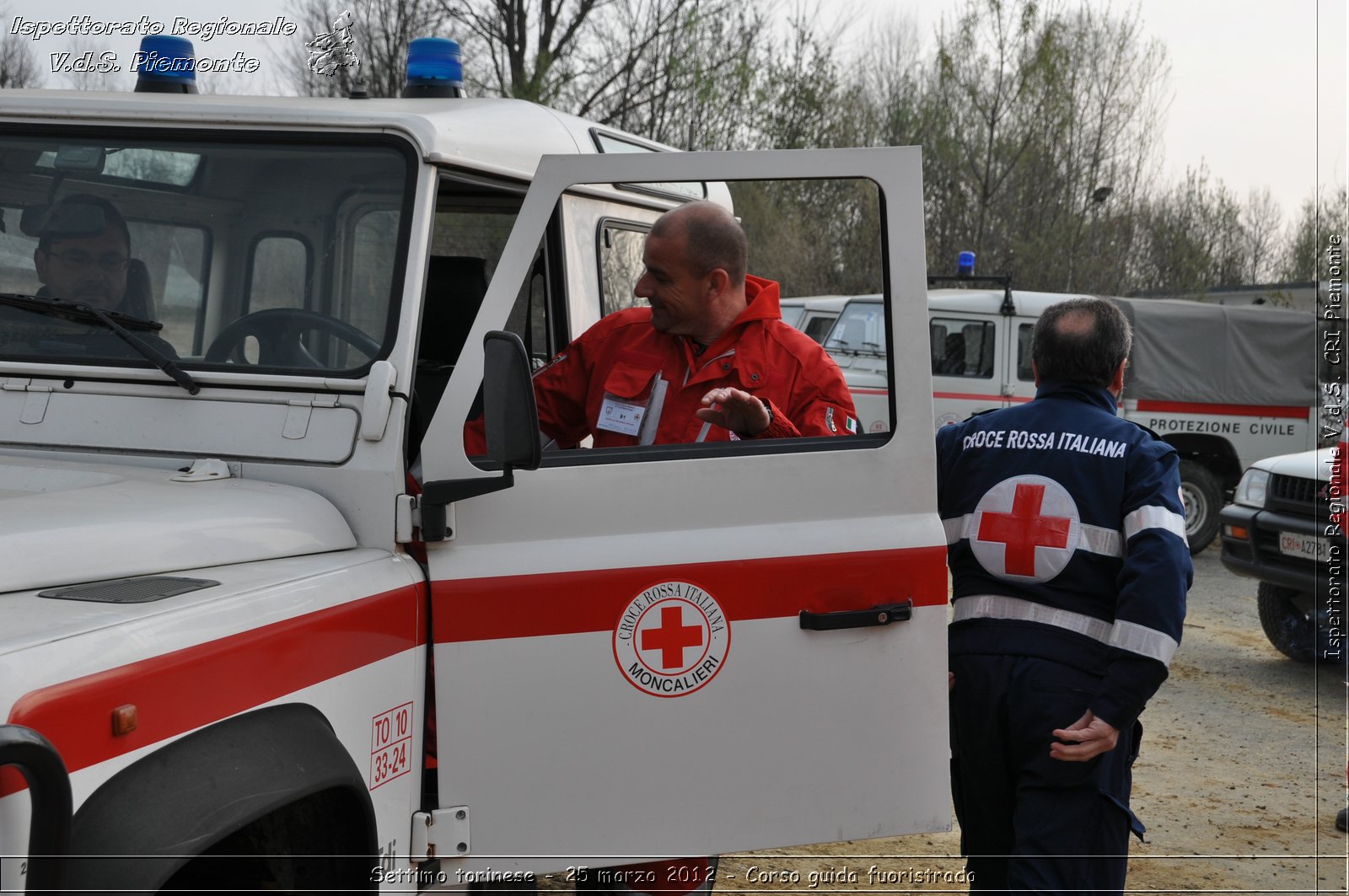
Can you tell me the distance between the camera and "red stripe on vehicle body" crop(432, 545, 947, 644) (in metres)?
2.38

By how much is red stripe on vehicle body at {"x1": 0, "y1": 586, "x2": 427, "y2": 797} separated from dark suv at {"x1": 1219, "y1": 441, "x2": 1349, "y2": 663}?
5821mm

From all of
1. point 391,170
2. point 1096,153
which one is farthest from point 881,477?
point 1096,153

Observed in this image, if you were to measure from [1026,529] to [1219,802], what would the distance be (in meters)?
3.26

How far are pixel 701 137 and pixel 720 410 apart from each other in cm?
1016

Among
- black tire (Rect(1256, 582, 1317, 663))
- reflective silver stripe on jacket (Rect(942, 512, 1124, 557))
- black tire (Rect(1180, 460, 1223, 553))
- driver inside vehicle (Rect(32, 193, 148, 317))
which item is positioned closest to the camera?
driver inside vehicle (Rect(32, 193, 148, 317))

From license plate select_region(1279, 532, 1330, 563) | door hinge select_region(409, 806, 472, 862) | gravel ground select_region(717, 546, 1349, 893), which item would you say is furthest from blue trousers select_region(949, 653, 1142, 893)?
license plate select_region(1279, 532, 1330, 563)

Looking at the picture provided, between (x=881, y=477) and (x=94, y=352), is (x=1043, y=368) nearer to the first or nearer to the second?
(x=881, y=477)

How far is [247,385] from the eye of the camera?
2490 mm

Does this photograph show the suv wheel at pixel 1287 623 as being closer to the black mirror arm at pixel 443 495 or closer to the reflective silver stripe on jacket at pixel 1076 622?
the reflective silver stripe on jacket at pixel 1076 622

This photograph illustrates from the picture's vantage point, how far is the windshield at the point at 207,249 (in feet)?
8.33

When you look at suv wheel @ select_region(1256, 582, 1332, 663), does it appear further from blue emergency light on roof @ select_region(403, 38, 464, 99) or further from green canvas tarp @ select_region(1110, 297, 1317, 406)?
blue emergency light on roof @ select_region(403, 38, 464, 99)

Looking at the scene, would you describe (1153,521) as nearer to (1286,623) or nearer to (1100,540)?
(1100,540)

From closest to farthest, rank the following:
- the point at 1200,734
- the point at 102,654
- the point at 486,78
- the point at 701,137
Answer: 1. the point at 102,654
2. the point at 1200,734
3. the point at 701,137
4. the point at 486,78

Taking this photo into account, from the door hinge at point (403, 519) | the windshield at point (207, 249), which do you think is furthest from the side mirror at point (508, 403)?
the windshield at point (207, 249)
